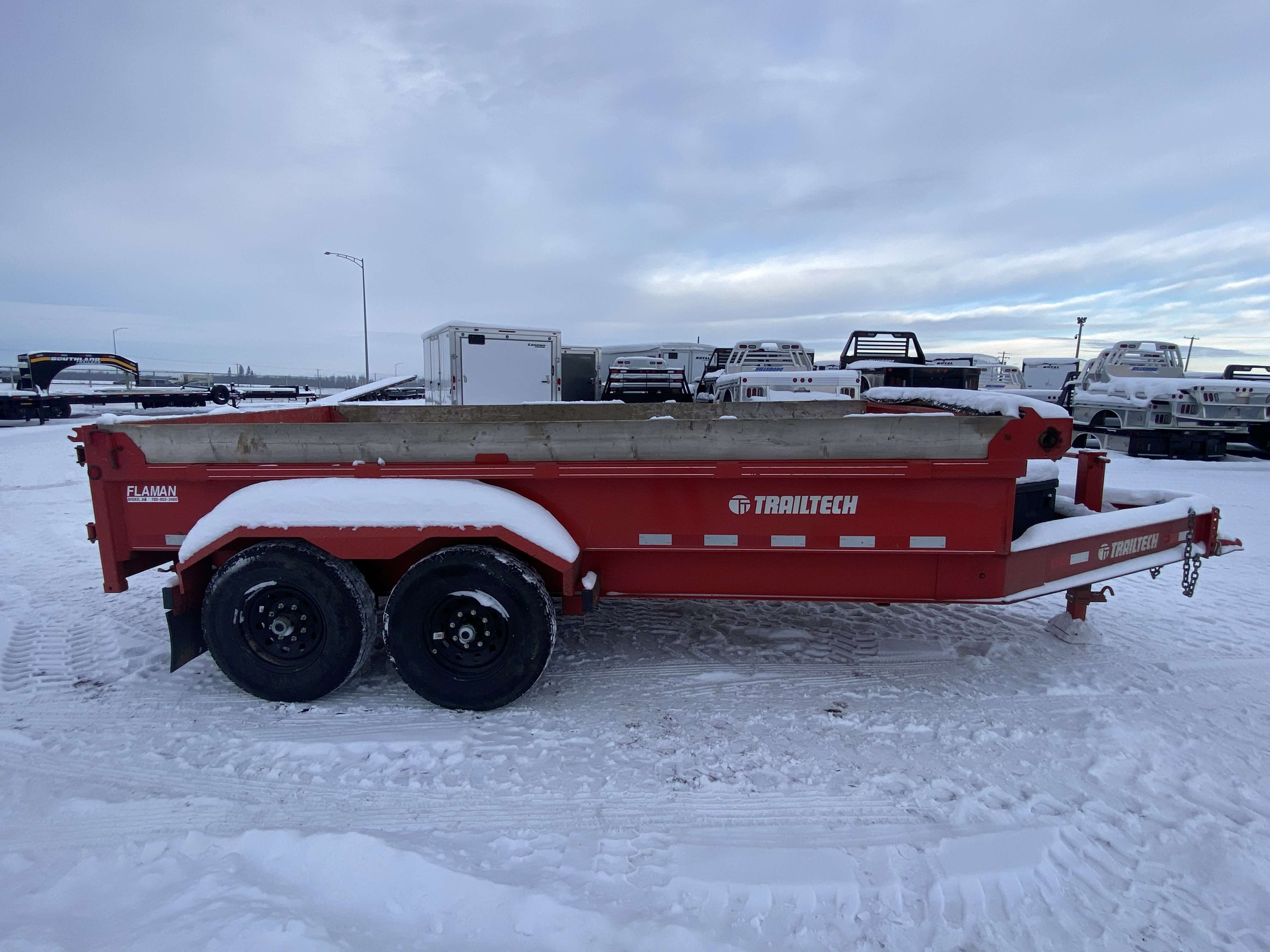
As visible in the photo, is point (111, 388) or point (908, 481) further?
point (111, 388)

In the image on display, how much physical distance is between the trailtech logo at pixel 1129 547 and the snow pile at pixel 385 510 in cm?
290

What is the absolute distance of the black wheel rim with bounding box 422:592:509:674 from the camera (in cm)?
319

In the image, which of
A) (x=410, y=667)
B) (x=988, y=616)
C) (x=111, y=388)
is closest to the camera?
(x=410, y=667)

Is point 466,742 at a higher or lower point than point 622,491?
lower

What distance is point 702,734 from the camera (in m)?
3.10

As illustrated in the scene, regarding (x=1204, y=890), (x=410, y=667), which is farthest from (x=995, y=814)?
(x=410, y=667)

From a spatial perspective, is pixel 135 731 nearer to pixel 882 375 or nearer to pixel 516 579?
pixel 516 579

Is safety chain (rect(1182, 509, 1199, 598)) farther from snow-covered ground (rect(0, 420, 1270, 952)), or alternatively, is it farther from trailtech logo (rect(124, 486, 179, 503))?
trailtech logo (rect(124, 486, 179, 503))

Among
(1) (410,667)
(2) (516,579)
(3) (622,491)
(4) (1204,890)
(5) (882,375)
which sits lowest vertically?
(4) (1204,890)

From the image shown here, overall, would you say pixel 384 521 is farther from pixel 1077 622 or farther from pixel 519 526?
pixel 1077 622

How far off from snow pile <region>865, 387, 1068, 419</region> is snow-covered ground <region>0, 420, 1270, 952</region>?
1.52 m

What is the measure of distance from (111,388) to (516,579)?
3316cm

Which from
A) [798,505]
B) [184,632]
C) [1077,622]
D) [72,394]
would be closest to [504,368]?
[184,632]

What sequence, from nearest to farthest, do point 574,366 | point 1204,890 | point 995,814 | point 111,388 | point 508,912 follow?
point 508,912
point 1204,890
point 995,814
point 574,366
point 111,388
